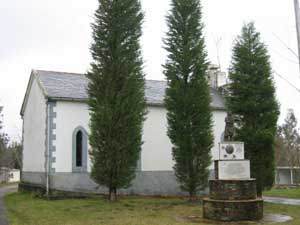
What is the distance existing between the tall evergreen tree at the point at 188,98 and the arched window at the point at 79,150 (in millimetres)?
4947

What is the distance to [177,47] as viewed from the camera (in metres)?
20.1

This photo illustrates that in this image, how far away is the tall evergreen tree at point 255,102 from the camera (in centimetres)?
1953

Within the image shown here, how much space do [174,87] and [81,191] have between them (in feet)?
23.6

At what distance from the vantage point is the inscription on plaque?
13.8m

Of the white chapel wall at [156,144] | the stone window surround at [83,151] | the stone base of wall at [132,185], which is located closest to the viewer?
the stone base of wall at [132,185]

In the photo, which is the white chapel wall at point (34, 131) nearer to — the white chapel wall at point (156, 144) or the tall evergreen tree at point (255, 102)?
the white chapel wall at point (156, 144)

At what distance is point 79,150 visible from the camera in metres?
A: 21.8

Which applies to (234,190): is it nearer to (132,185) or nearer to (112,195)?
(112,195)

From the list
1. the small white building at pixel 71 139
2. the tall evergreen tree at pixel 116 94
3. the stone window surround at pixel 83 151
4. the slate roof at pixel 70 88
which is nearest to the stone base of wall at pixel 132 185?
the small white building at pixel 71 139

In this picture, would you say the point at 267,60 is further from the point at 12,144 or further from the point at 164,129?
the point at 12,144

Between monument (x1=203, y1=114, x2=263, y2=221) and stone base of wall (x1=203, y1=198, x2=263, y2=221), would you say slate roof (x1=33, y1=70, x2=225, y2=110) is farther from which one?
stone base of wall (x1=203, y1=198, x2=263, y2=221)

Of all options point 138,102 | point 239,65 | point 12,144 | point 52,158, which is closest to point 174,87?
point 138,102

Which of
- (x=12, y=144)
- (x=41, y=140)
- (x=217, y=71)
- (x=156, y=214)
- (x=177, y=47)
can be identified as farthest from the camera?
(x=12, y=144)

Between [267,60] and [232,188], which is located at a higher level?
[267,60]
